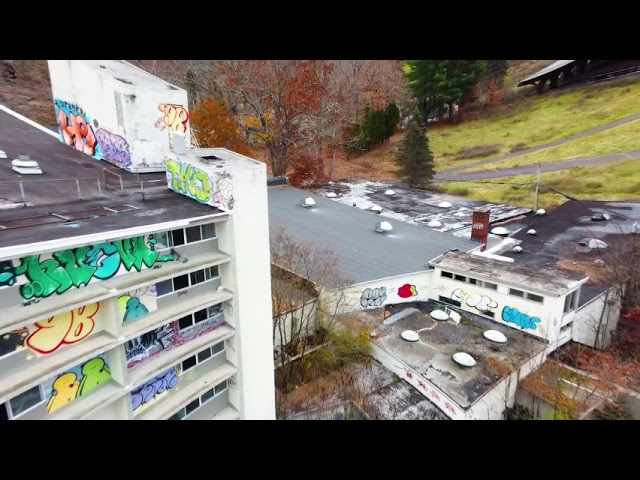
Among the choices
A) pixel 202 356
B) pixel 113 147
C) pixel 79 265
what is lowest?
pixel 202 356

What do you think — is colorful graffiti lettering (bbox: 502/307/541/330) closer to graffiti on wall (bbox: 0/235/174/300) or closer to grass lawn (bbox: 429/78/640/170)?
graffiti on wall (bbox: 0/235/174/300)

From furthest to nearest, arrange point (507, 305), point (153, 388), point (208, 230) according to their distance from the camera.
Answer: point (507, 305) → point (208, 230) → point (153, 388)

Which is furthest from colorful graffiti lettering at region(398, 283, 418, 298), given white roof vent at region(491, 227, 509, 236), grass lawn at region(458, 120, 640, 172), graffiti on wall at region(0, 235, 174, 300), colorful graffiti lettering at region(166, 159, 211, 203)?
grass lawn at region(458, 120, 640, 172)

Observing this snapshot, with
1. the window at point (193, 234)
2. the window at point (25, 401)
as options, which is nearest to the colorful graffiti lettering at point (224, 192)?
the window at point (193, 234)

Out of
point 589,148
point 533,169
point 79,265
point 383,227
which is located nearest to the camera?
point 79,265

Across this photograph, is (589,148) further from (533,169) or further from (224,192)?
(224,192)

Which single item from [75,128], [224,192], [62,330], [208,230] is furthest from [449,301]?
[75,128]
